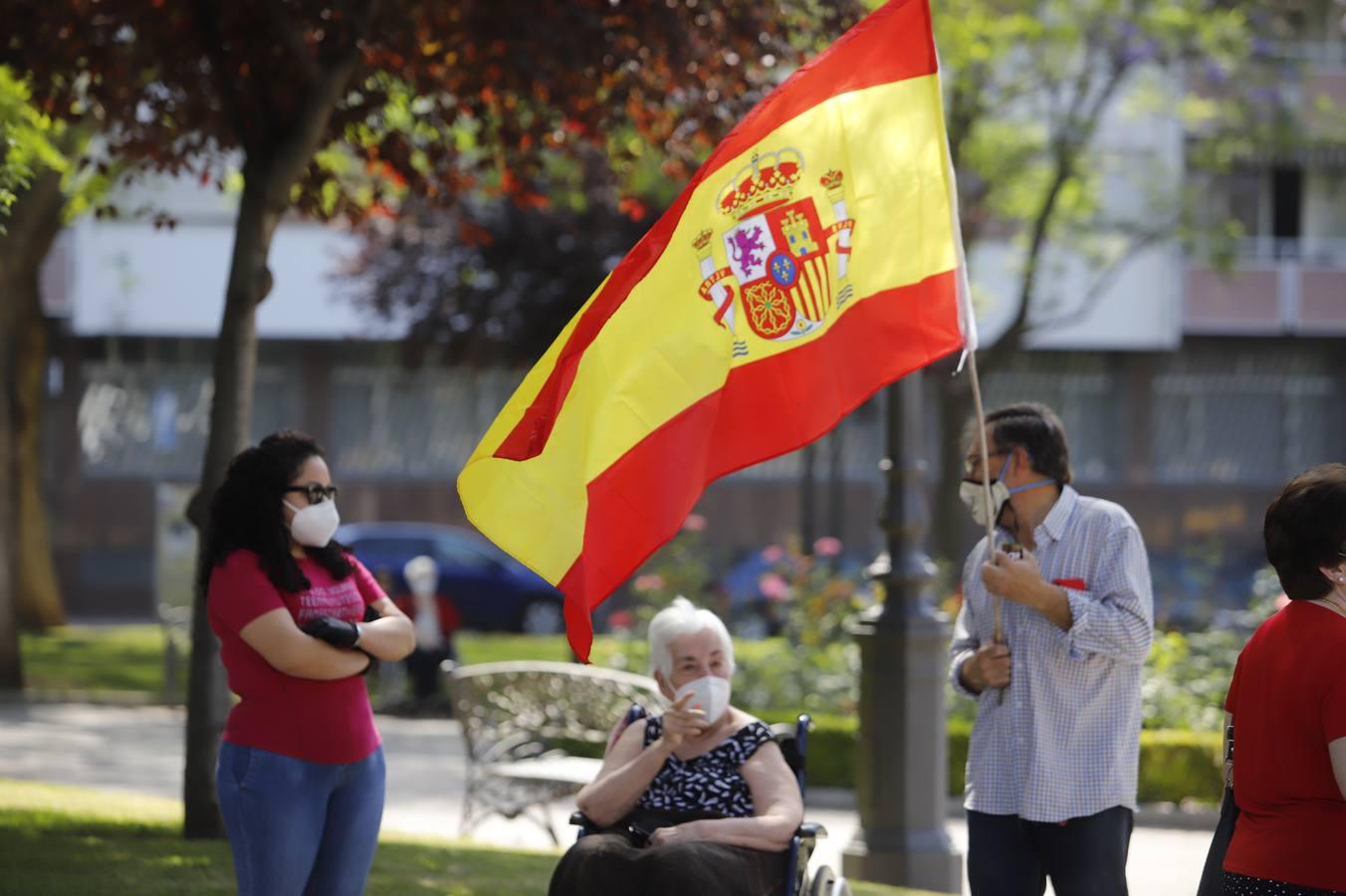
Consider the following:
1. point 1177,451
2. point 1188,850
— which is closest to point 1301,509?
point 1188,850

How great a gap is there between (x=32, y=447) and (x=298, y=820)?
1898cm

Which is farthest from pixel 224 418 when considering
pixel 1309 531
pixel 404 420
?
pixel 404 420

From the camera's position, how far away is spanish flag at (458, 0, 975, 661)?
4.70 m

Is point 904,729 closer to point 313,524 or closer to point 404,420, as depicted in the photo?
point 313,524

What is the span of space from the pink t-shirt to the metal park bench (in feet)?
16.1

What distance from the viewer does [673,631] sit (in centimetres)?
600

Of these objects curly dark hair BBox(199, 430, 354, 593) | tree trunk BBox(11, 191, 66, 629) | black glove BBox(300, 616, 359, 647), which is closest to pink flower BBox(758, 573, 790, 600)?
tree trunk BBox(11, 191, 66, 629)

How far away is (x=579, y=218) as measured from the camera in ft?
73.9

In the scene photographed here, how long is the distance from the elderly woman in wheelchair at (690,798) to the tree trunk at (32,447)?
15.1m

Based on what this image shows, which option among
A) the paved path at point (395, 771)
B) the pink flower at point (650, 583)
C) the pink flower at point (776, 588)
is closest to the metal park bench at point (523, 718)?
the paved path at point (395, 771)

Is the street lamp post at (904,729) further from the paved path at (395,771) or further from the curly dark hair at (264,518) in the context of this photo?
the curly dark hair at (264,518)

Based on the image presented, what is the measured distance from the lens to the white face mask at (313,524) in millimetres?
5574

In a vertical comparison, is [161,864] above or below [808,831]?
below

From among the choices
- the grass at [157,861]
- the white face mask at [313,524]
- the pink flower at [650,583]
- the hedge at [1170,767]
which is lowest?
the hedge at [1170,767]
